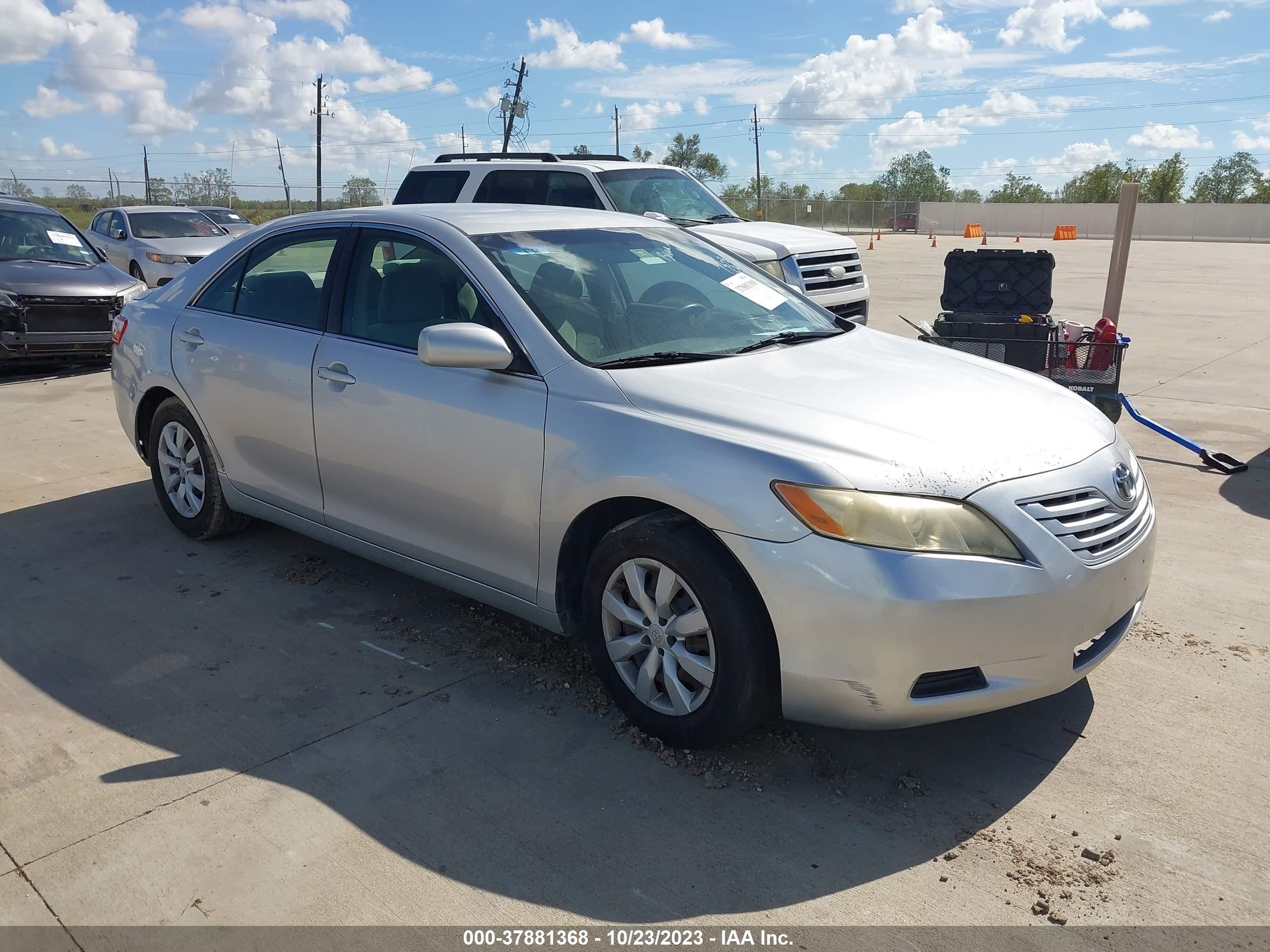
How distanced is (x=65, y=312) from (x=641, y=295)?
8870mm

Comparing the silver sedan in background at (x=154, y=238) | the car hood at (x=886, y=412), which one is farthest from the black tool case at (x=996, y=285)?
the silver sedan in background at (x=154, y=238)

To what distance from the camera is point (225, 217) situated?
23562 mm

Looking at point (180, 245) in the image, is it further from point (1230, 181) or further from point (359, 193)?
point (1230, 181)

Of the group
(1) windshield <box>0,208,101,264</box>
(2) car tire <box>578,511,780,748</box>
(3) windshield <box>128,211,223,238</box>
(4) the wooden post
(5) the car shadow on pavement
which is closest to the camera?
(5) the car shadow on pavement

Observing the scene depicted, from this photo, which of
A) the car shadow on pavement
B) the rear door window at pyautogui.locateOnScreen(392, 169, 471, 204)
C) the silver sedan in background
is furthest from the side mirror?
the silver sedan in background

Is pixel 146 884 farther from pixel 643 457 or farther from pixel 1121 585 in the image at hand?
pixel 1121 585

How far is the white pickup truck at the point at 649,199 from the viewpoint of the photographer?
33.7ft

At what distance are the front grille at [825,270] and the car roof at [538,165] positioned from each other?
1.99 metres

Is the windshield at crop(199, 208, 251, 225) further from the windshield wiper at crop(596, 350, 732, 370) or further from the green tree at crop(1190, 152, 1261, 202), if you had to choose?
the green tree at crop(1190, 152, 1261, 202)

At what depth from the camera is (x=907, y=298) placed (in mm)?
18125

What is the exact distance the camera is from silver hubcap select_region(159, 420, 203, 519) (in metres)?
5.31

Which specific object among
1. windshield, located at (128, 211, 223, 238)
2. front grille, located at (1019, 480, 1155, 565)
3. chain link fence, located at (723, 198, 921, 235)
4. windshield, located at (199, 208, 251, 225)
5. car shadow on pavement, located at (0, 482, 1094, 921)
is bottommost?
car shadow on pavement, located at (0, 482, 1094, 921)

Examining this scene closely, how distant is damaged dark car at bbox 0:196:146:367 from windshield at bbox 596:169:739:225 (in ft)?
17.3

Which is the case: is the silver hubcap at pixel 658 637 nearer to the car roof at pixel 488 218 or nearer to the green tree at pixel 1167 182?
the car roof at pixel 488 218
